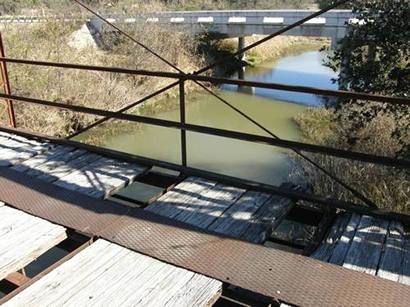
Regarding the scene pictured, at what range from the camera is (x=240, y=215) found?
3.58 metres

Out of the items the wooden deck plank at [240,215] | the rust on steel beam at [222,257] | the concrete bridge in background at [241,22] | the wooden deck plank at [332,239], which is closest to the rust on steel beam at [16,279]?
the rust on steel beam at [222,257]

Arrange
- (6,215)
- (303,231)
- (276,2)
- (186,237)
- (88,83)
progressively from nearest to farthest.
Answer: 1. (186,237)
2. (6,215)
3. (303,231)
4. (88,83)
5. (276,2)

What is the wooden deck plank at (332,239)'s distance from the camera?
3.14 meters

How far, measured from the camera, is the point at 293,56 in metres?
29.7

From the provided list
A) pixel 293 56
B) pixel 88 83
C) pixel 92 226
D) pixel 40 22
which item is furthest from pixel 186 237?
pixel 293 56

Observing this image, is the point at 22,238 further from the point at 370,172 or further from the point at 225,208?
the point at 370,172

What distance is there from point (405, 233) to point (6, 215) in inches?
118

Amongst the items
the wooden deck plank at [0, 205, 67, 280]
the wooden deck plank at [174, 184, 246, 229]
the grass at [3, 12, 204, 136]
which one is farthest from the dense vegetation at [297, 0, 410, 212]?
the grass at [3, 12, 204, 136]

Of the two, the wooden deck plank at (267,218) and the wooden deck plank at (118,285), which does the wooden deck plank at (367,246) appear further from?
the wooden deck plank at (118,285)

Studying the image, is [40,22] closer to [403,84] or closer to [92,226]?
[403,84]

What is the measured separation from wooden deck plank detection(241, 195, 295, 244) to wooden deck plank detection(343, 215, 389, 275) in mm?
565

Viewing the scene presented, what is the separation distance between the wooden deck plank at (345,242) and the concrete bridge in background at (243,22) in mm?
18194

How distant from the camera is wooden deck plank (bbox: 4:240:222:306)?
262cm

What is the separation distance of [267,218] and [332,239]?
0.50 metres
